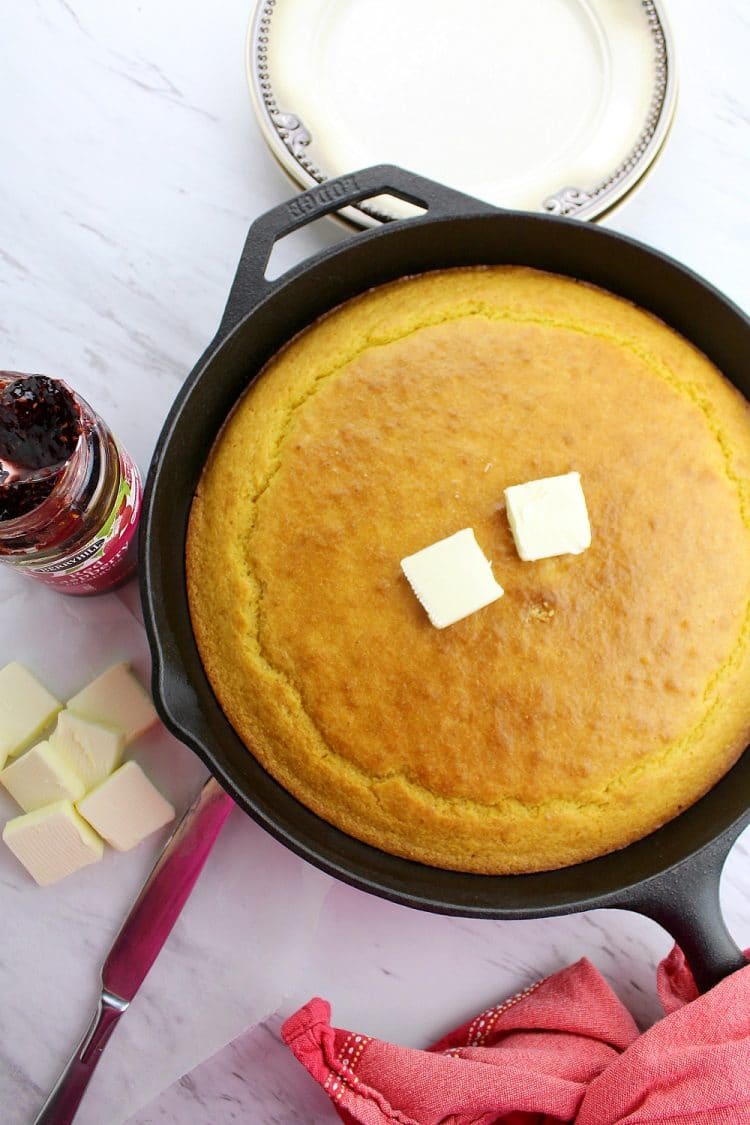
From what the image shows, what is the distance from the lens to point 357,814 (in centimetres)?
125

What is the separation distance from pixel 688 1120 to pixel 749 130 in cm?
175

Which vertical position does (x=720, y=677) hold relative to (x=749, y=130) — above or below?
below

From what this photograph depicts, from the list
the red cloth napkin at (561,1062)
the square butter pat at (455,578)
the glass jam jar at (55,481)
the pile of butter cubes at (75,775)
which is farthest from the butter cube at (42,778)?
the square butter pat at (455,578)

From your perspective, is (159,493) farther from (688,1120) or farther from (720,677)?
(688,1120)

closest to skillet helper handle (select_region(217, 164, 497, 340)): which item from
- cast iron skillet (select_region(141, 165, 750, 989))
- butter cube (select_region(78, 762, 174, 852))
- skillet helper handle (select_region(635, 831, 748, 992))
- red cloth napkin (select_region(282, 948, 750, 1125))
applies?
cast iron skillet (select_region(141, 165, 750, 989))

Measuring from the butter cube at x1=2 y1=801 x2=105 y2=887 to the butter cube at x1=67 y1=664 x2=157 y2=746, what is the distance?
16cm

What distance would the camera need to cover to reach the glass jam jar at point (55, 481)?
1.25 metres

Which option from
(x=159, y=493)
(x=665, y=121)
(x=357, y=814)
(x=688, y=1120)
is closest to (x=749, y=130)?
(x=665, y=121)

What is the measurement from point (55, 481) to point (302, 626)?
0.43 m

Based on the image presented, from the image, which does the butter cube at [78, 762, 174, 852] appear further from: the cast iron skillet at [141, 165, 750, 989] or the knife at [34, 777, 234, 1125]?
the cast iron skillet at [141, 165, 750, 989]

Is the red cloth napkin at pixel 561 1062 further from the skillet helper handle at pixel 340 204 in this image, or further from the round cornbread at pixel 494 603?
the skillet helper handle at pixel 340 204

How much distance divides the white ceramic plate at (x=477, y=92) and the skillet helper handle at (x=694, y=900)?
109 cm

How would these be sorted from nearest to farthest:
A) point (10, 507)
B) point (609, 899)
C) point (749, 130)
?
point (609, 899)
point (10, 507)
point (749, 130)

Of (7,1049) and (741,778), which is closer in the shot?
(741,778)
